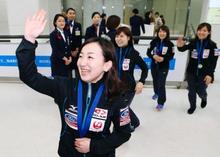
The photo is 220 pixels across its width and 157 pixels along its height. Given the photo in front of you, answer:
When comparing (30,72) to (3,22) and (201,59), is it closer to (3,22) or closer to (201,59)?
(201,59)

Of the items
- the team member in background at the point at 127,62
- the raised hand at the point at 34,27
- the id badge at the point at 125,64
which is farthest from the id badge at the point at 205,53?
the raised hand at the point at 34,27

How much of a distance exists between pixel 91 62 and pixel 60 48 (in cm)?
258

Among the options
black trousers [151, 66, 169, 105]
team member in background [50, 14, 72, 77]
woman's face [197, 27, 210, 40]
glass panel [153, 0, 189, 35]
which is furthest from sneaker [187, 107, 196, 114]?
glass panel [153, 0, 189, 35]

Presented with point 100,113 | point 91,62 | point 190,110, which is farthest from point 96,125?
point 190,110

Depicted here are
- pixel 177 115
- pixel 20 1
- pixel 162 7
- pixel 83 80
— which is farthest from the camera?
pixel 162 7

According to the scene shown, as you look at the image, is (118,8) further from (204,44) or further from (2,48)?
(204,44)

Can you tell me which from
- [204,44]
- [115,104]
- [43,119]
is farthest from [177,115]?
[115,104]

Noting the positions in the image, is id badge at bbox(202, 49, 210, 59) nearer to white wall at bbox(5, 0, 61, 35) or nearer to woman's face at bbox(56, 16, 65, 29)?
woman's face at bbox(56, 16, 65, 29)

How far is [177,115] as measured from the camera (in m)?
3.77

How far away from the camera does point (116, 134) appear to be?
1394 mm

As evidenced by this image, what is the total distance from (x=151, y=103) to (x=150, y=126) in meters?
0.85

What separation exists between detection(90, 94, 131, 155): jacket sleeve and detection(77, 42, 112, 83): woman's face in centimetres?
21

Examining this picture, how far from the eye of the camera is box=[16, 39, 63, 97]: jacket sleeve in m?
1.18

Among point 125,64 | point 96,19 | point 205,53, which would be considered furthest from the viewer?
point 96,19
